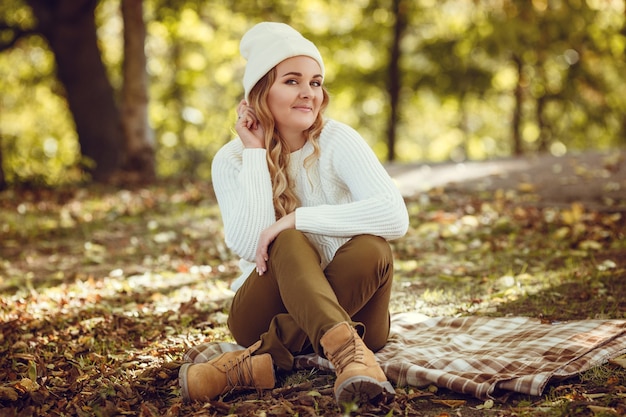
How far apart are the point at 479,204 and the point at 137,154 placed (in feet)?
15.1

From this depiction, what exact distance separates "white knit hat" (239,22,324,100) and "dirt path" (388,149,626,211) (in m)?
4.31

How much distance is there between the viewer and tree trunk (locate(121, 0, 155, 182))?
354 inches

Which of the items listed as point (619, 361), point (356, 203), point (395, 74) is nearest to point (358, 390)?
point (356, 203)

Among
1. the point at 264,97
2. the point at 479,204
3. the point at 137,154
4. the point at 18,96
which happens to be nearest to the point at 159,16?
the point at 137,154

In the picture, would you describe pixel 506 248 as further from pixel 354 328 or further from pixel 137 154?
pixel 137 154

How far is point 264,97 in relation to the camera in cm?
337

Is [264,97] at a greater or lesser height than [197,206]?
greater

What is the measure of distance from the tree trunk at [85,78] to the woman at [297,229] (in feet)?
22.6

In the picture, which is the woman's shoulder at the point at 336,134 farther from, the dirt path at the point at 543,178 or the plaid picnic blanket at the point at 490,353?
the dirt path at the point at 543,178

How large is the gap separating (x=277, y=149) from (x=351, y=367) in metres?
1.22

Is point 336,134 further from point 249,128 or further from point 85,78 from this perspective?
point 85,78

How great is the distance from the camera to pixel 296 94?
10.9 feet

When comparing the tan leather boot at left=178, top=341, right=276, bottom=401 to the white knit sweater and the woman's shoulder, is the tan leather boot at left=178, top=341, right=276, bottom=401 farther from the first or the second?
the woman's shoulder

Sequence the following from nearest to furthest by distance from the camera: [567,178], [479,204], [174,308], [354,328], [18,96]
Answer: [354,328]
[174,308]
[479,204]
[567,178]
[18,96]
